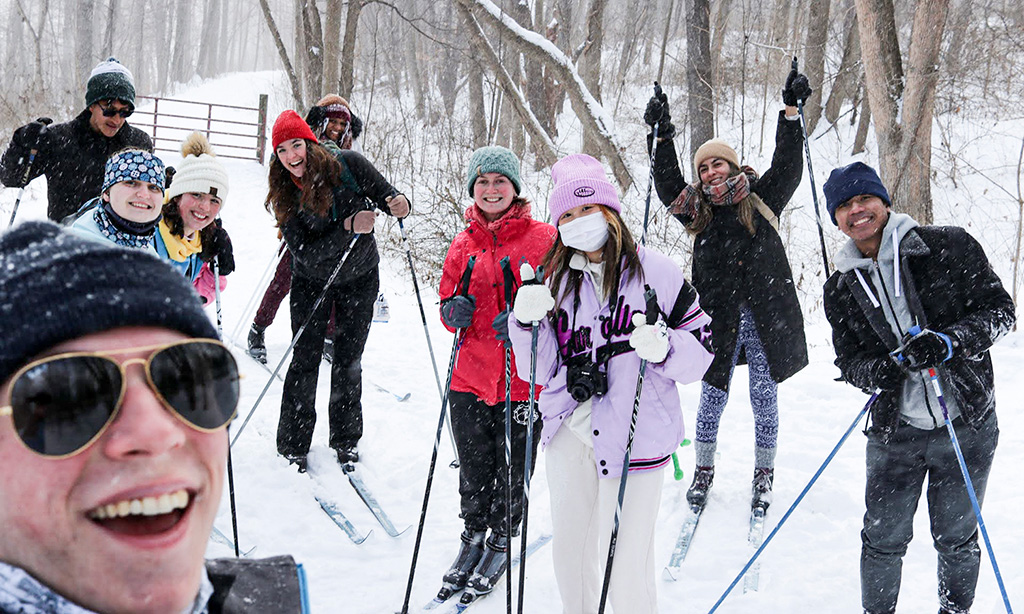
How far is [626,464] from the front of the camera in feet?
8.43

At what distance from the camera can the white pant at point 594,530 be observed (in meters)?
2.63

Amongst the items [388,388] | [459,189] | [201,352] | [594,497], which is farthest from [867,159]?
[201,352]

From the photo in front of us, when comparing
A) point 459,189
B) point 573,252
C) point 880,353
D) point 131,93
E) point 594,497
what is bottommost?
point 594,497

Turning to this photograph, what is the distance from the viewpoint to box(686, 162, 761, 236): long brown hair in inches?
159

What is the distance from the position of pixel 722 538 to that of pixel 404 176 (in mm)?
10753

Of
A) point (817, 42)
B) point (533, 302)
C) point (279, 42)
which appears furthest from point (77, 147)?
point (817, 42)

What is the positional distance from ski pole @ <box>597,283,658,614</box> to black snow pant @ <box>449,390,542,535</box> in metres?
0.93

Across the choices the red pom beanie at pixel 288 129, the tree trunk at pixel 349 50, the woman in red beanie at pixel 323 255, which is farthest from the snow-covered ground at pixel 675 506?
the tree trunk at pixel 349 50

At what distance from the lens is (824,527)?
162 inches

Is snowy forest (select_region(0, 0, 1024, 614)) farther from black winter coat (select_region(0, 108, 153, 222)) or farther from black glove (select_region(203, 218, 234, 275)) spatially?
black winter coat (select_region(0, 108, 153, 222))

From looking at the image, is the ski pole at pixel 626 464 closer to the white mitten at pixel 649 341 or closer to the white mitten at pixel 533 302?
the white mitten at pixel 649 341

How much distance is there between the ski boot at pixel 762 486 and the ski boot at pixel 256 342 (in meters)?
4.29

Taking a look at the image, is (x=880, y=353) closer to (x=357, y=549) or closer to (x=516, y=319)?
(x=516, y=319)

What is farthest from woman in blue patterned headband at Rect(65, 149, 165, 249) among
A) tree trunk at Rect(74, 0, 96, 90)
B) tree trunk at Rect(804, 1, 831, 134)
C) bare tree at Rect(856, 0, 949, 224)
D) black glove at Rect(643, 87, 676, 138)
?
tree trunk at Rect(74, 0, 96, 90)
